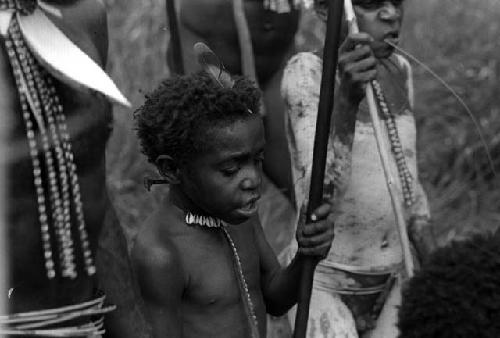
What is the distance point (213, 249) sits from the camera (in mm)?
3186

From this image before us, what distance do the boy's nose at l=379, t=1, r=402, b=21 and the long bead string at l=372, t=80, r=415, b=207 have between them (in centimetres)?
20

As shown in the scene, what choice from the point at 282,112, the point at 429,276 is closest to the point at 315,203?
the point at 429,276

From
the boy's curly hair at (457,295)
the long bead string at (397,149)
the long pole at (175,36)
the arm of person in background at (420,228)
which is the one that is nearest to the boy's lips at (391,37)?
the long bead string at (397,149)

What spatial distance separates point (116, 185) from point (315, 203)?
13.8 ft

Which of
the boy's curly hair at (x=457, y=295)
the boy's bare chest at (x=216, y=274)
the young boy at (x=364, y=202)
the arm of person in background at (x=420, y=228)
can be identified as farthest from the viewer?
the arm of person in background at (x=420, y=228)

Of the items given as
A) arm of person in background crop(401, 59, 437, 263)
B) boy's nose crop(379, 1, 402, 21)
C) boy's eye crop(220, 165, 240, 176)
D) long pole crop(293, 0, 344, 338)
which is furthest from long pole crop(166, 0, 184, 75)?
long pole crop(293, 0, 344, 338)

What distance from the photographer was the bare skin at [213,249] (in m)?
3.04

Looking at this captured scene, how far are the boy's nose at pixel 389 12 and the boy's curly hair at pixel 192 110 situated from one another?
827mm

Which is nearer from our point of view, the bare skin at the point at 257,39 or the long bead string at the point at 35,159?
the long bead string at the point at 35,159

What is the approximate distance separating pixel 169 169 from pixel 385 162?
2.22 feet

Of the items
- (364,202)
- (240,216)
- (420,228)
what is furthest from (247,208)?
(420,228)

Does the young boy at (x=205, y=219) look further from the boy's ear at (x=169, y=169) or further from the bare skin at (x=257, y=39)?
the bare skin at (x=257, y=39)

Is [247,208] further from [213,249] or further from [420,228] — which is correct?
[420,228]

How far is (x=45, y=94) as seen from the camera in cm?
254
